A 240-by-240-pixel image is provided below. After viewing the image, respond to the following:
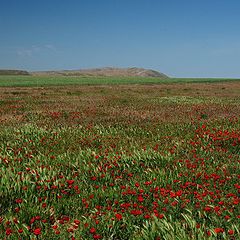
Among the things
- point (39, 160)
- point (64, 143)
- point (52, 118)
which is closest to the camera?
point (39, 160)

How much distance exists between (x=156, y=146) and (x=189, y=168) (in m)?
1.96

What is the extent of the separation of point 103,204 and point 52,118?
33.4 feet

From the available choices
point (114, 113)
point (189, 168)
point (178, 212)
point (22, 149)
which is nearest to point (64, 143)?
point (22, 149)

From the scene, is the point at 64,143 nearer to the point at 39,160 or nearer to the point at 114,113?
the point at 39,160

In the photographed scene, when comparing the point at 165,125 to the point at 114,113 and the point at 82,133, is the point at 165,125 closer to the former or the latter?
the point at 82,133

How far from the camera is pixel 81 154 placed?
315 inches

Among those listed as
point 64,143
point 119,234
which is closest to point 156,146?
point 64,143

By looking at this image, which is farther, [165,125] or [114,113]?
[114,113]

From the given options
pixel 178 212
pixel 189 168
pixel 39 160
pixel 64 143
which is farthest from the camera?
pixel 64 143

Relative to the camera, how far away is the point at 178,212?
4.90 meters

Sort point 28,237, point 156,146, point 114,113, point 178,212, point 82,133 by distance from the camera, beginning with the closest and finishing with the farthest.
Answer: point 28,237, point 178,212, point 156,146, point 82,133, point 114,113

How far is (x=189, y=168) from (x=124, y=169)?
1.37m

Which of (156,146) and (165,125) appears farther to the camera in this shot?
(165,125)

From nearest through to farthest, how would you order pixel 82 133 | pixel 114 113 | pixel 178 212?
pixel 178 212 < pixel 82 133 < pixel 114 113
